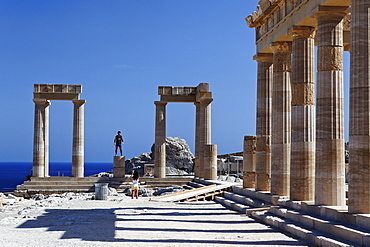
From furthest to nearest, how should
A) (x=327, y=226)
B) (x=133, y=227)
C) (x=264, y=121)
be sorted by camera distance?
(x=264, y=121) → (x=133, y=227) → (x=327, y=226)

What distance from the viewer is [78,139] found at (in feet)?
147

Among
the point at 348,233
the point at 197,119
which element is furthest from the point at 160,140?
the point at 348,233

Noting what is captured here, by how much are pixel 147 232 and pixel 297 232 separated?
4.86 meters

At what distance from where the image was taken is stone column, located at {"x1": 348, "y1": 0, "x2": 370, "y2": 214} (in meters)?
15.8

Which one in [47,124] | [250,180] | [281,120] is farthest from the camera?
[47,124]

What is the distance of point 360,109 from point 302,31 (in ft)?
21.7

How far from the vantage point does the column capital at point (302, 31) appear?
21.6 meters

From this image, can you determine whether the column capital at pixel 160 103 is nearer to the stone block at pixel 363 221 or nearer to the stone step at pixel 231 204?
the stone step at pixel 231 204

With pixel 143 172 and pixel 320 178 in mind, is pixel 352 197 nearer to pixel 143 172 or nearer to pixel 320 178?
pixel 320 178

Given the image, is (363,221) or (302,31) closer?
(363,221)

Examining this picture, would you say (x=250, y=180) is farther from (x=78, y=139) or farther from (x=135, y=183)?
(x=78, y=139)

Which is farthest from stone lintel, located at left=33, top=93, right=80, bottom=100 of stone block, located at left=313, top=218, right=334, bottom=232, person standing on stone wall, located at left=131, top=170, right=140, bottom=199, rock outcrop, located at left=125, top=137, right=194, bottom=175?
stone block, located at left=313, top=218, right=334, bottom=232

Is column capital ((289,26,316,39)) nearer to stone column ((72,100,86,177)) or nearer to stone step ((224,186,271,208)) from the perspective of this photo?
stone step ((224,186,271,208))

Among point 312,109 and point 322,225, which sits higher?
point 312,109
